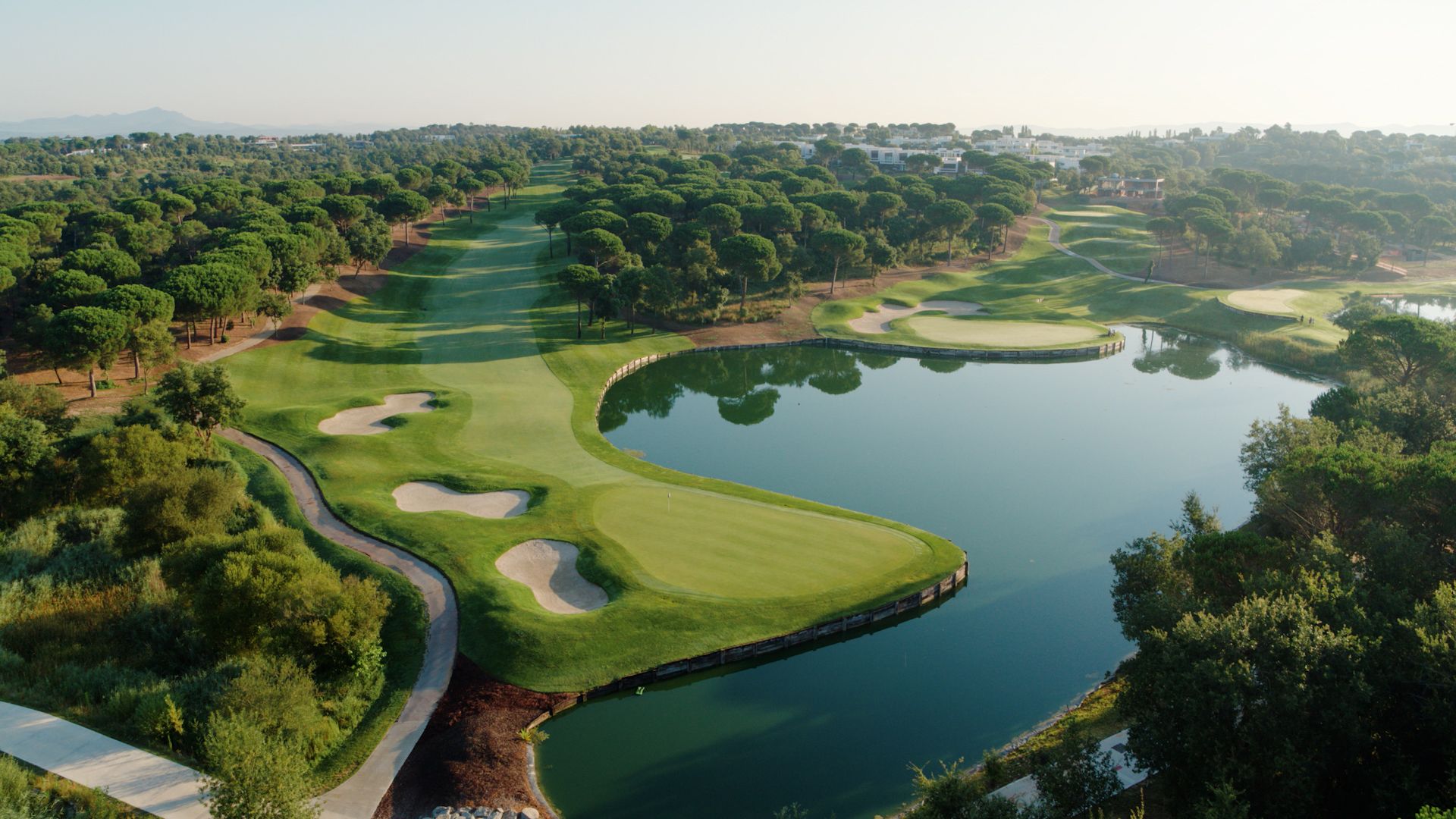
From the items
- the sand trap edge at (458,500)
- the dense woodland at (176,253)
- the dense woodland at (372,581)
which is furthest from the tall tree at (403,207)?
the sand trap edge at (458,500)

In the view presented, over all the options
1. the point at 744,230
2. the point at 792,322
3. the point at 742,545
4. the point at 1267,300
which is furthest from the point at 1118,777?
the point at 744,230

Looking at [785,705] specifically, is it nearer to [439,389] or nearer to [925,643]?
[925,643]

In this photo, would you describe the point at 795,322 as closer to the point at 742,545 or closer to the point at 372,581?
the point at 742,545

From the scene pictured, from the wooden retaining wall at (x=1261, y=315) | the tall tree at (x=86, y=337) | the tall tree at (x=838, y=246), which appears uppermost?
the tall tree at (x=838, y=246)

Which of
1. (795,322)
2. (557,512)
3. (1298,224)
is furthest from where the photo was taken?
(1298,224)

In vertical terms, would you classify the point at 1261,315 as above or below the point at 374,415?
above

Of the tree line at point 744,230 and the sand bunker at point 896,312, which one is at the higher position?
the tree line at point 744,230

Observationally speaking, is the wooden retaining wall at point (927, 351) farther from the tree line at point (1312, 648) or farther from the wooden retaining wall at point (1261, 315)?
the tree line at point (1312, 648)
